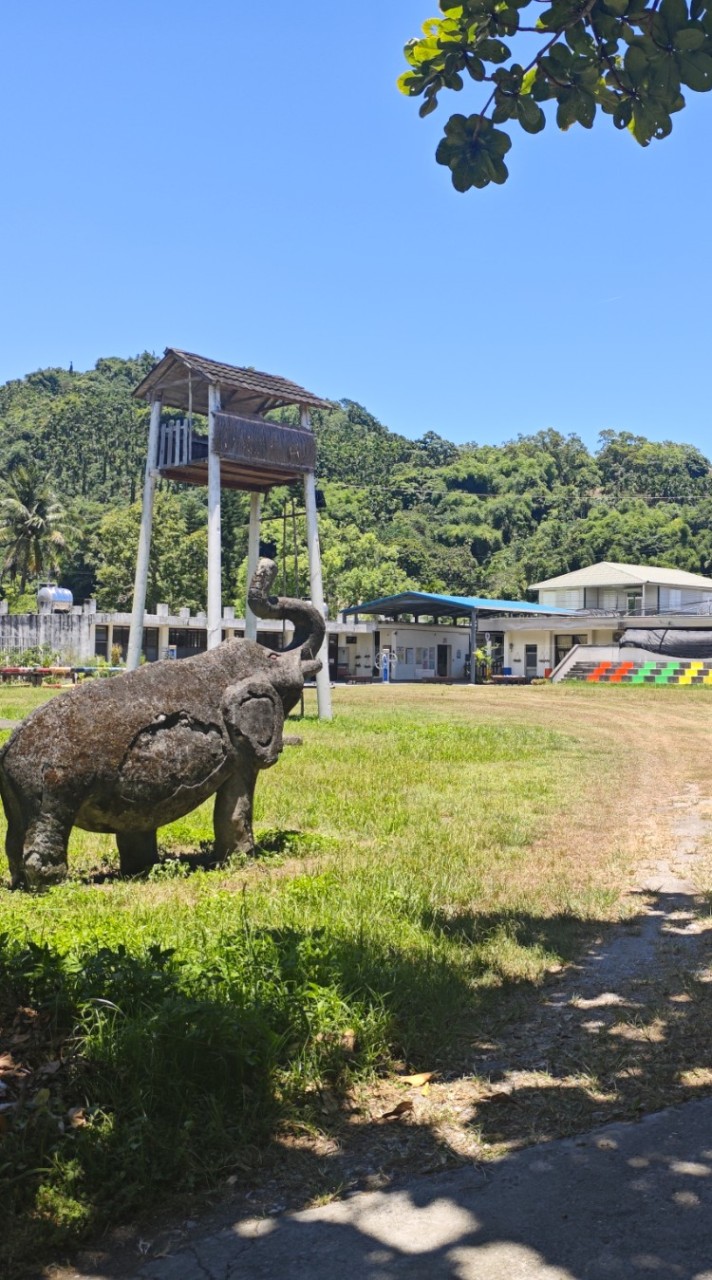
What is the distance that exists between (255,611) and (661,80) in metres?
5.41

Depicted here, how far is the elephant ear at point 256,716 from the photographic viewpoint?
7.95 m

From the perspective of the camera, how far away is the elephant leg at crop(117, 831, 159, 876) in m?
7.94

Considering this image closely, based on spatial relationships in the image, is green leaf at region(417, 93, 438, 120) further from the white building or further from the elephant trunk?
the white building

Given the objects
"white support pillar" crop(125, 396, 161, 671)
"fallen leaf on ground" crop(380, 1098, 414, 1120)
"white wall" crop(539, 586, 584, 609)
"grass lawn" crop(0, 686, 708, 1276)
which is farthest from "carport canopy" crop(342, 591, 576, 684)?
"fallen leaf on ground" crop(380, 1098, 414, 1120)

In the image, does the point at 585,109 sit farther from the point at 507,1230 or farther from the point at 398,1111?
the point at 507,1230

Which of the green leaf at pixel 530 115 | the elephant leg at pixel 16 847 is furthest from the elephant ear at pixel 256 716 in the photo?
the green leaf at pixel 530 115

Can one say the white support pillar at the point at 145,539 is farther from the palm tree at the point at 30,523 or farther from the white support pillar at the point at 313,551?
the palm tree at the point at 30,523

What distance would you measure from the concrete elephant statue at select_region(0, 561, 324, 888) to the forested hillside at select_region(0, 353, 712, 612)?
123 ft

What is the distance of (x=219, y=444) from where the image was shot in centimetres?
2123

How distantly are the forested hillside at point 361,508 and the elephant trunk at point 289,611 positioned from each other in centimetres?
3601

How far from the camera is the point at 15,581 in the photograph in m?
71.2

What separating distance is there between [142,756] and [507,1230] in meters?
4.59

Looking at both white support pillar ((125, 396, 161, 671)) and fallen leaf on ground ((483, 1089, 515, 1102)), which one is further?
white support pillar ((125, 396, 161, 671))

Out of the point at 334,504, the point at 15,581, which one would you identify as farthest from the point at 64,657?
the point at 334,504
